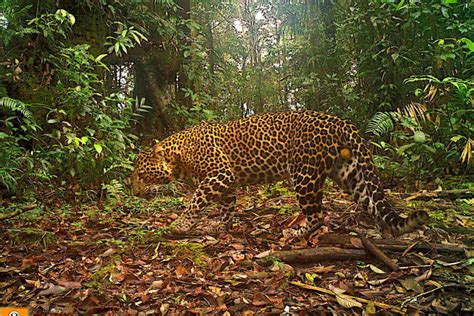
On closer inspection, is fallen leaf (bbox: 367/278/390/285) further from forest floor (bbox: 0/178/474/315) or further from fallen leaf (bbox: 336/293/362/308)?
fallen leaf (bbox: 336/293/362/308)

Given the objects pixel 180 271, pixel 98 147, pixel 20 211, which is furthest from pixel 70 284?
pixel 98 147

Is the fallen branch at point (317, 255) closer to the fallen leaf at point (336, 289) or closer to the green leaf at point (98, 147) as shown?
the fallen leaf at point (336, 289)

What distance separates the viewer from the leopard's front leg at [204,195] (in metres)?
5.32

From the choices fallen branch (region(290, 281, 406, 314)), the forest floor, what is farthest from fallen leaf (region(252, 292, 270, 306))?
fallen branch (region(290, 281, 406, 314))

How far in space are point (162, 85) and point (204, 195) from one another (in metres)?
4.34

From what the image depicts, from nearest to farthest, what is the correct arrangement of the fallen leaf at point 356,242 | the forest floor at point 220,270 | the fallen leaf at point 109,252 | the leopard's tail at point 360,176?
the forest floor at point 220,270 < the fallen leaf at point 356,242 < the fallen leaf at point 109,252 < the leopard's tail at point 360,176

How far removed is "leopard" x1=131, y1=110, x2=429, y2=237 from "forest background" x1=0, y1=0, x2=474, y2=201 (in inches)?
43.4

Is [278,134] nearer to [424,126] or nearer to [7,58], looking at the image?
[424,126]

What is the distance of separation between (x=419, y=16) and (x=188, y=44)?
4573 mm

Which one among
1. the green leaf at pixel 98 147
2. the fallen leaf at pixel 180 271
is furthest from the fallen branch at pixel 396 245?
the green leaf at pixel 98 147

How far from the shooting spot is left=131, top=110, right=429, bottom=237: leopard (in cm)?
477

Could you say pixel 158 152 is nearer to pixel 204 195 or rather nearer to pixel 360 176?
pixel 204 195

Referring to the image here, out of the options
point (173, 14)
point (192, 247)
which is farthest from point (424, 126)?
point (173, 14)

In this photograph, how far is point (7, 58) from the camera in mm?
6359
